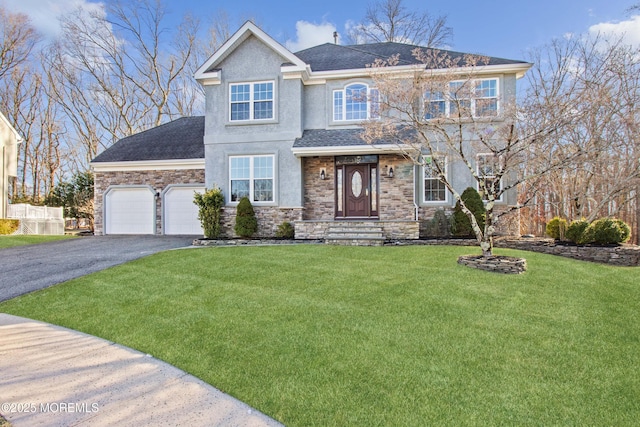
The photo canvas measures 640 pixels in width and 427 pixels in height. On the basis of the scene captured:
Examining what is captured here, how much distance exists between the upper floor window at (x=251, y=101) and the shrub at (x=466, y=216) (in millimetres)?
7706

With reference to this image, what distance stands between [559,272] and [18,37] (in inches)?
1354

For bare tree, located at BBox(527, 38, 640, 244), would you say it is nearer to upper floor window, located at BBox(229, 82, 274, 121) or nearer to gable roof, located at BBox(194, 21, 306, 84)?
gable roof, located at BBox(194, 21, 306, 84)

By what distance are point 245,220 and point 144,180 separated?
627 cm

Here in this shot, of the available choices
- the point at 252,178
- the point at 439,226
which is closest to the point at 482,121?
the point at 439,226

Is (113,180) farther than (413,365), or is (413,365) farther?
(113,180)

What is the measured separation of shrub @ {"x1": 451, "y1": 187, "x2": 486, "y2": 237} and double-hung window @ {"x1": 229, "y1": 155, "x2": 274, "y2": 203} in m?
6.74

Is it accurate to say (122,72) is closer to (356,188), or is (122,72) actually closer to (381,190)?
(356,188)

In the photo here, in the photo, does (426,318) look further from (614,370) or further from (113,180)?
(113,180)

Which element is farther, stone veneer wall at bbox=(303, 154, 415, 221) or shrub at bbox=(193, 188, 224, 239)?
stone veneer wall at bbox=(303, 154, 415, 221)

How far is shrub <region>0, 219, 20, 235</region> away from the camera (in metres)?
17.6

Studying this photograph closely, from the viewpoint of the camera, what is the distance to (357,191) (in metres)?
14.0

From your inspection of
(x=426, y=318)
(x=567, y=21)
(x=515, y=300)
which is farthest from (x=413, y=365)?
(x=567, y=21)

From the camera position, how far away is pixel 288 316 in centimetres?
510

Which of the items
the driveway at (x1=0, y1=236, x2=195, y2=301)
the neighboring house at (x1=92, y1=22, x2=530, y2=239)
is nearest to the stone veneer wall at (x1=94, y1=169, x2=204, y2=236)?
the neighboring house at (x1=92, y1=22, x2=530, y2=239)
